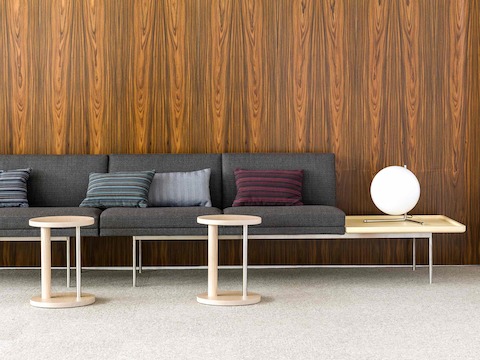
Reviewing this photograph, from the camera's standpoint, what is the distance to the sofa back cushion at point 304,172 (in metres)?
5.91

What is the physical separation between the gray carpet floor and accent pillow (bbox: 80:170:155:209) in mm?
529

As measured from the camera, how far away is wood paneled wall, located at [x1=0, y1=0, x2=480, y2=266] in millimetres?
6082

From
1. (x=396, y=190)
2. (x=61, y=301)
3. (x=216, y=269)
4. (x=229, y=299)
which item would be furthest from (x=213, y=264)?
(x=396, y=190)

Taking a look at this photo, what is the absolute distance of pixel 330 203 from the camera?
5910mm

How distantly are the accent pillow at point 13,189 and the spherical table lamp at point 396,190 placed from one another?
98.0 inches

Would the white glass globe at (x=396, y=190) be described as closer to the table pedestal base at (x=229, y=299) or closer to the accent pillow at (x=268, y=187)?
the accent pillow at (x=268, y=187)

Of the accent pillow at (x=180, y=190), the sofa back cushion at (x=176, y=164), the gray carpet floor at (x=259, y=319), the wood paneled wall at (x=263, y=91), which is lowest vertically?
the gray carpet floor at (x=259, y=319)

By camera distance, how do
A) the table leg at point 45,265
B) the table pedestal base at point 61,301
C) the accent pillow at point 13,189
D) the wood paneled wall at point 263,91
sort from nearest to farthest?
the table pedestal base at point 61,301, the table leg at point 45,265, the accent pillow at point 13,189, the wood paneled wall at point 263,91

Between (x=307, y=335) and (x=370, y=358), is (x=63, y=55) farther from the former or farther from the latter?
(x=370, y=358)

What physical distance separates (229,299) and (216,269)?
22 cm

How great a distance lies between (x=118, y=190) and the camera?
221 inches

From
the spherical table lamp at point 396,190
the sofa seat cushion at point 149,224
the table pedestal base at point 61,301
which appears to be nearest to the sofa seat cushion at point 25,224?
the sofa seat cushion at point 149,224

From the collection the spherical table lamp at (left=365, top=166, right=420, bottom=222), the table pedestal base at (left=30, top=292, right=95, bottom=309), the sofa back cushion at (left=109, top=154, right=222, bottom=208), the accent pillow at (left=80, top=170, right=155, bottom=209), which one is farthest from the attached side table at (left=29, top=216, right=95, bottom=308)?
the spherical table lamp at (left=365, top=166, right=420, bottom=222)

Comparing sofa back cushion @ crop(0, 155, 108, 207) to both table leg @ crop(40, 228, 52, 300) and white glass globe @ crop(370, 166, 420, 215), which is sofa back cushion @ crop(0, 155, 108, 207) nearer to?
table leg @ crop(40, 228, 52, 300)
